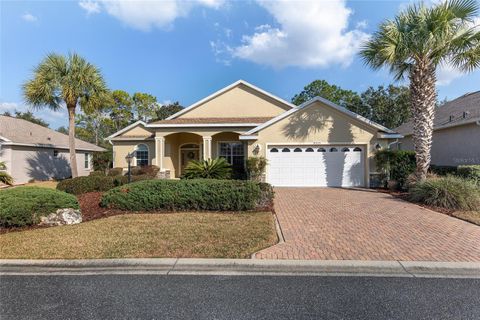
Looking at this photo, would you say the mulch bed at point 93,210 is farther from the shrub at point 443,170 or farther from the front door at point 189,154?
the shrub at point 443,170

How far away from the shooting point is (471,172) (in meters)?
11.3

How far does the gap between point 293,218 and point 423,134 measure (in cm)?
766

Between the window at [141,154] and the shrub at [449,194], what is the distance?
1761cm

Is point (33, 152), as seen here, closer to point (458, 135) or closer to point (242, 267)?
point (242, 267)

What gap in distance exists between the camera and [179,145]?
20594 millimetres

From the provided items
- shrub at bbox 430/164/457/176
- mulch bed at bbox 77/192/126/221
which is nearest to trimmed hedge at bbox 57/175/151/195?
mulch bed at bbox 77/192/126/221

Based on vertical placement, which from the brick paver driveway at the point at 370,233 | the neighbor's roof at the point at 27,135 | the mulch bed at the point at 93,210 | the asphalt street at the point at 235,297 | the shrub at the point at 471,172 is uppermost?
the neighbor's roof at the point at 27,135

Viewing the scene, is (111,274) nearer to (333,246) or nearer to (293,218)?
(333,246)

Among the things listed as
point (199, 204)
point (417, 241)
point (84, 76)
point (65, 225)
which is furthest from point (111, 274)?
point (84, 76)

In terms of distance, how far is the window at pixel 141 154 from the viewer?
21234mm

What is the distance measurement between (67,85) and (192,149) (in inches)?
344

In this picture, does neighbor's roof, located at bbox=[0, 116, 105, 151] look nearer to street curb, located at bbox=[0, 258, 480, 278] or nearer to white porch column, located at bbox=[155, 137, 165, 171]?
white porch column, located at bbox=[155, 137, 165, 171]

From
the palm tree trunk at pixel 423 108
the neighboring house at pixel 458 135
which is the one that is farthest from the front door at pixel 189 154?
the neighboring house at pixel 458 135

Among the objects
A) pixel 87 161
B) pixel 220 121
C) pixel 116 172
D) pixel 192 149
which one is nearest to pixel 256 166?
pixel 220 121
